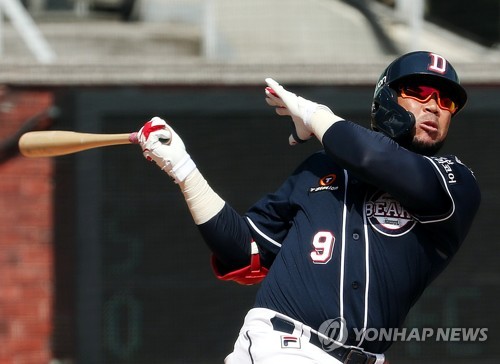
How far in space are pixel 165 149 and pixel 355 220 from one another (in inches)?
22.5

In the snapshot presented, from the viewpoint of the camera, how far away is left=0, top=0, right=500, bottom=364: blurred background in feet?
17.7

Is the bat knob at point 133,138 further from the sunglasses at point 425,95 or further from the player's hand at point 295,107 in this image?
the sunglasses at point 425,95

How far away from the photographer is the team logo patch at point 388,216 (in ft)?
9.79

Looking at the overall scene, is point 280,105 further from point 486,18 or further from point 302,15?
→ point 486,18

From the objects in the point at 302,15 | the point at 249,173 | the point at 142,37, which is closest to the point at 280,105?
the point at 249,173

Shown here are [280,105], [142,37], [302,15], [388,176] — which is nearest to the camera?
[388,176]

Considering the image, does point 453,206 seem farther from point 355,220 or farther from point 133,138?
point 133,138

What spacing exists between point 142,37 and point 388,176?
447 cm

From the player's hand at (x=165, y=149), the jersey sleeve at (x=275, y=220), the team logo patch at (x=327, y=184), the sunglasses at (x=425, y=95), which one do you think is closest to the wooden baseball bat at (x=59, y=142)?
the player's hand at (x=165, y=149)

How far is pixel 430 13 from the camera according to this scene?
290 inches

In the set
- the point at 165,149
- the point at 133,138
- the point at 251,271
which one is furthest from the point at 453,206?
the point at 133,138

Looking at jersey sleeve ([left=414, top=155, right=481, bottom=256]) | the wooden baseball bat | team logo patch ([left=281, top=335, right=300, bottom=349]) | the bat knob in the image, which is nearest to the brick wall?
the wooden baseball bat

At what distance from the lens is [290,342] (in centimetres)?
295

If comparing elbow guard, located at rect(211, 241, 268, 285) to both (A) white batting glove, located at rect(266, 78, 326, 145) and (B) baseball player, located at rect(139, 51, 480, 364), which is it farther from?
(A) white batting glove, located at rect(266, 78, 326, 145)
